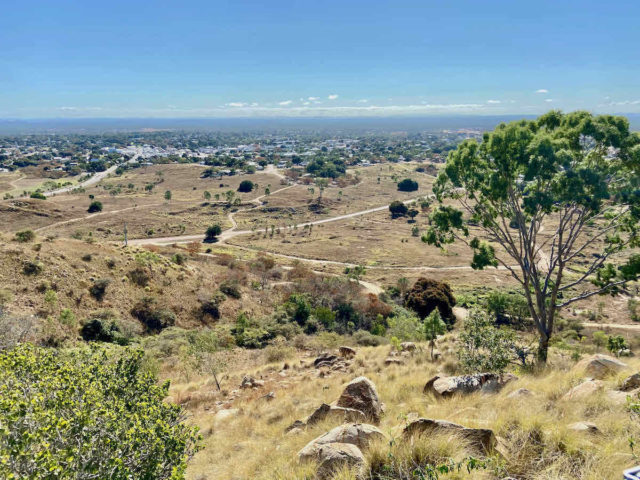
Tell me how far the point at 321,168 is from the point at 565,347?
13817 cm

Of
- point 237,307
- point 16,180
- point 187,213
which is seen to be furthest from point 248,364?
point 16,180

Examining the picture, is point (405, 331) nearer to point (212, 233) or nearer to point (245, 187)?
point (212, 233)

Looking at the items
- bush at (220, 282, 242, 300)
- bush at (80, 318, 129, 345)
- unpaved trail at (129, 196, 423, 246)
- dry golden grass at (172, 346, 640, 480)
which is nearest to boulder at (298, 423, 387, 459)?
dry golden grass at (172, 346, 640, 480)

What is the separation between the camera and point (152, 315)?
28016 millimetres

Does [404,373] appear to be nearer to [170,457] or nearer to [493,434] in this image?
[493,434]

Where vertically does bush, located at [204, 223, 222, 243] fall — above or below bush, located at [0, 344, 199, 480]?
below

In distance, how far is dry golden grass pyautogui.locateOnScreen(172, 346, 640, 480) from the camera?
19.8 feet

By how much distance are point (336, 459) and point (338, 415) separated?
10.4 feet

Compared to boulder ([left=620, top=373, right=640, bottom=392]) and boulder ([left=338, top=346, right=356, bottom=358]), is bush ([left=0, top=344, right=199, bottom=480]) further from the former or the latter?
boulder ([left=338, top=346, right=356, bottom=358])

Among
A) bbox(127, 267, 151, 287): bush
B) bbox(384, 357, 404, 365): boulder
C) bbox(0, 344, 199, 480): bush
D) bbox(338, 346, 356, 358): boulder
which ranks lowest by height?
bbox(338, 346, 356, 358): boulder

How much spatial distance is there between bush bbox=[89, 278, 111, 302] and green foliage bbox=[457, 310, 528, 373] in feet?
83.4

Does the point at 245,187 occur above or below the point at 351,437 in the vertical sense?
above

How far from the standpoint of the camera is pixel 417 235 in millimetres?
85562

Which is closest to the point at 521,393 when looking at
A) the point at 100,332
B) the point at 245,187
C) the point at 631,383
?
the point at 631,383
